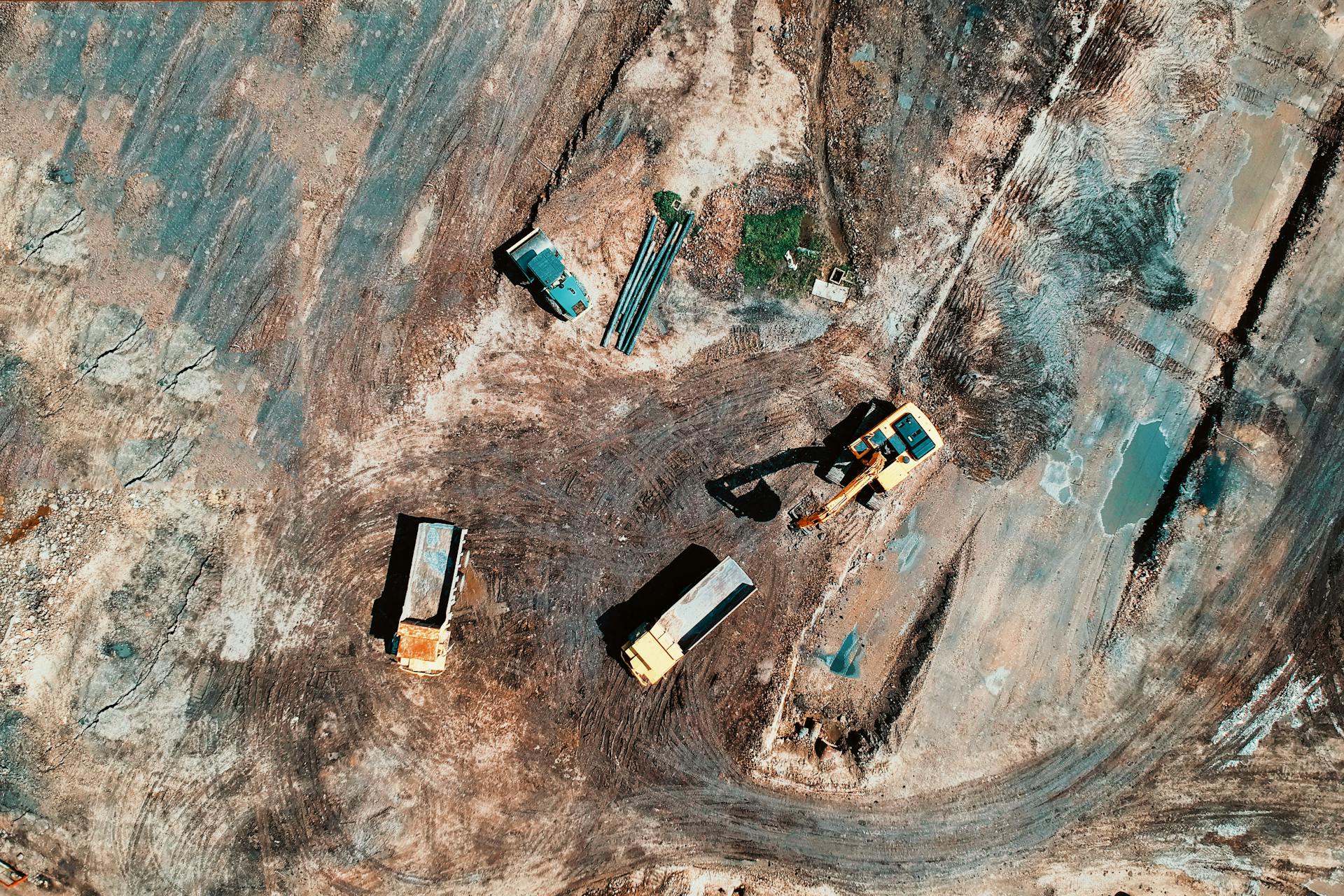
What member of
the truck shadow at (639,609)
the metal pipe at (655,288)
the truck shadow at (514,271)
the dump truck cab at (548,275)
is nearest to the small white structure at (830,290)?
the metal pipe at (655,288)

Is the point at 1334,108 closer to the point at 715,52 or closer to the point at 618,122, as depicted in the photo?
the point at 715,52

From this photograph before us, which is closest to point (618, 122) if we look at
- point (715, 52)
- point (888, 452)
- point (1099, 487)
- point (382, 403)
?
point (715, 52)

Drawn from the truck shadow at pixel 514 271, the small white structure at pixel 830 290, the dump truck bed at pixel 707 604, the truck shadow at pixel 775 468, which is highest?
the small white structure at pixel 830 290

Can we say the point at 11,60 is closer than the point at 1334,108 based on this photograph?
Yes

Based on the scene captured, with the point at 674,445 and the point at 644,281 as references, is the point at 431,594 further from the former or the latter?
the point at 644,281

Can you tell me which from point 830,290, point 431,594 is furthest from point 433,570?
point 830,290

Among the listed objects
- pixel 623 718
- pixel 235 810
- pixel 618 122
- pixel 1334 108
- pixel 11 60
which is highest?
pixel 1334 108

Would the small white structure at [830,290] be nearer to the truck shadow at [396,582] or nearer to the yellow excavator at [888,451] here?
the yellow excavator at [888,451]

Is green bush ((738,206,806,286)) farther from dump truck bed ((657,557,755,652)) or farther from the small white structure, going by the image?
dump truck bed ((657,557,755,652))
